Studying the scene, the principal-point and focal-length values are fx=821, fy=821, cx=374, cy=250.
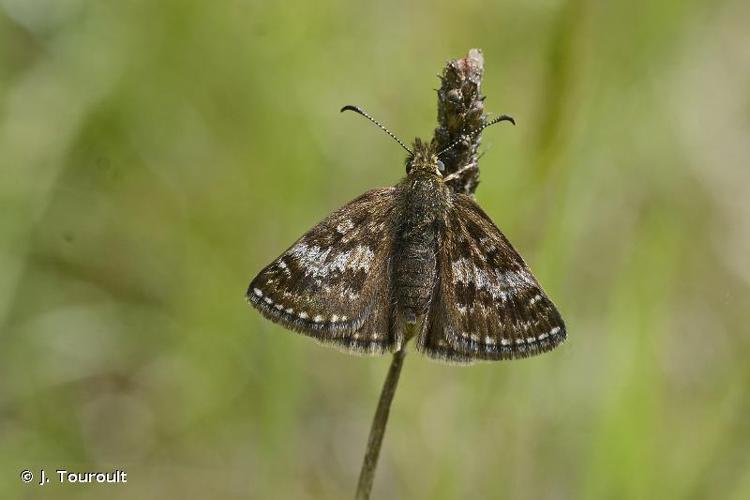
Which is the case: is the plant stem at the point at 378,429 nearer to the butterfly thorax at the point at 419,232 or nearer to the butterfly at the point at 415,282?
the butterfly at the point at 415,282

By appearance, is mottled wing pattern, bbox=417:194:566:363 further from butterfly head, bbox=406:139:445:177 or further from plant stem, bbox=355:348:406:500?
plant stem, bbox=355:348:406:500

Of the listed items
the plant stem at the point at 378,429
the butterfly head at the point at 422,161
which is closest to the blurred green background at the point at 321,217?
the butterfly head at the point at 422,161

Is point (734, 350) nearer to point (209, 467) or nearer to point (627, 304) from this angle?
point (627, 304)

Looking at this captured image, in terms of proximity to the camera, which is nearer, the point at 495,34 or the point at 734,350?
the point at 734,350

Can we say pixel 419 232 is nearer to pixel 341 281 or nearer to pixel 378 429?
pixel 341 281

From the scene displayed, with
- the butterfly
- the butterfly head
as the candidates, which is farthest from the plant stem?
the butterfly head

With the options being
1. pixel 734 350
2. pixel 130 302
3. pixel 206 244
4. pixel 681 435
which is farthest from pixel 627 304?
pixel 130 302

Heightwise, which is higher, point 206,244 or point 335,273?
point 206,244
